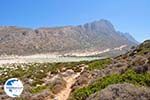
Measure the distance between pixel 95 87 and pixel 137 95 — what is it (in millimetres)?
4306

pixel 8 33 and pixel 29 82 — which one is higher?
pixel 8 33

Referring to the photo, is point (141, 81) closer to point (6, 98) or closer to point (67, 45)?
point (6, 98)

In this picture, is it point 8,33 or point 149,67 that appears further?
point 8,33

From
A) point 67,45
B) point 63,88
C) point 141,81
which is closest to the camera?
point 141,81

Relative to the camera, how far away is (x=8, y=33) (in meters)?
192

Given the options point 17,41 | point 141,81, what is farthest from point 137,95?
point 17,41

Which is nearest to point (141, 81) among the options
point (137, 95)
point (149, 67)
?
point (137, 95)

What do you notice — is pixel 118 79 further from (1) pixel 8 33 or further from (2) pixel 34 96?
(1) pixel 8 33

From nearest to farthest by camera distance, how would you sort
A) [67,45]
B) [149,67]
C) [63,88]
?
[149,67], [63,88], [67,45]

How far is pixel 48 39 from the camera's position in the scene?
190 metres

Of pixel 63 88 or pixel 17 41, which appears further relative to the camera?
pixel 17 41

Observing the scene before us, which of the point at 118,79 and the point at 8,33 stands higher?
the point at 8,33

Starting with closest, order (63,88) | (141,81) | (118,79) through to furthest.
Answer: (141,81)
(118,79)
(63,88)

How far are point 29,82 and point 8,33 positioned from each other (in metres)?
169
